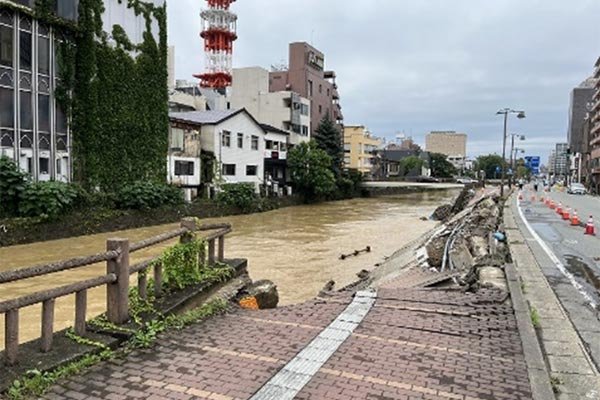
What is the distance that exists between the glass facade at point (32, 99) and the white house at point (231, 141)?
9.32 metres

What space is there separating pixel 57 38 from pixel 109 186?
8.51 meters

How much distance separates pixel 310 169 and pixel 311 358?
42.1 m

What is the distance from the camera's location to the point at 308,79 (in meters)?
59.2

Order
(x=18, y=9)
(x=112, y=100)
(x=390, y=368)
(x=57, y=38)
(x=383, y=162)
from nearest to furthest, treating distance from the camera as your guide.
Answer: (x=390, y=368) → (x=18, y=9) → (x=57, y=38) → (x=112, y=100) → (x=383, y=162)

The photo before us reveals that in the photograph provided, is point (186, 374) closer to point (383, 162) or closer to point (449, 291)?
point (449, 291)

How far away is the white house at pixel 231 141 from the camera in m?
37.2

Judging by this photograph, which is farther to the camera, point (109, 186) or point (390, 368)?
point (109, 186)

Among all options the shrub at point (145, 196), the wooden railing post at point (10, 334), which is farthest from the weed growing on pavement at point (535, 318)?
the shrub at point (145, 196)

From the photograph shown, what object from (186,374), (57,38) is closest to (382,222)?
(57,38)

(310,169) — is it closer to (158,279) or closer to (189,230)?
(189,230)

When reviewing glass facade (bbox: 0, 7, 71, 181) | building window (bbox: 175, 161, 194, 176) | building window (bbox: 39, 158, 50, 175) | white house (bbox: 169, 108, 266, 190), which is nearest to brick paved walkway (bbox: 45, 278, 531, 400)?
glass facade (bbox: 0, 7, 71, 181)

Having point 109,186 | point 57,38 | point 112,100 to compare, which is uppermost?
point 57,38

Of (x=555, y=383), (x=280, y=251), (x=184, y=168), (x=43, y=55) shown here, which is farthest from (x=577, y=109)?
(x=555, y=383)

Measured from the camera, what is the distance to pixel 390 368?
482 cm
